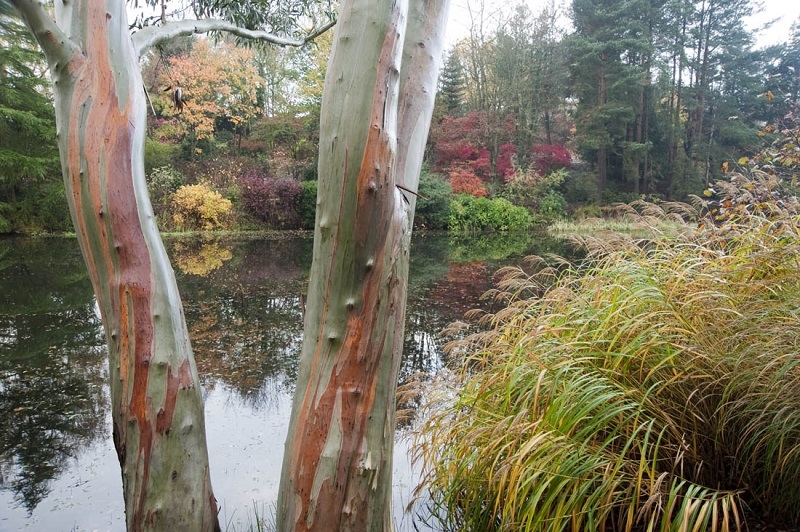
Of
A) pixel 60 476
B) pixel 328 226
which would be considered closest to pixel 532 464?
pixel 328 226

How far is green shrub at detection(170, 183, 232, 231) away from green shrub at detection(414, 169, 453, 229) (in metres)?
6.05

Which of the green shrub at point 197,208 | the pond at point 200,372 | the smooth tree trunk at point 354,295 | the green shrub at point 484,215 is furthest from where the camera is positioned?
the green shrub at point 484,215

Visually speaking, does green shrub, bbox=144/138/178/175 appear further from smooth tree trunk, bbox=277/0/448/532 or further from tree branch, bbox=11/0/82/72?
smooth tree trunk, bbox=277/0/448/532

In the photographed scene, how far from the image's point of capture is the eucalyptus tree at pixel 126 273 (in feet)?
5.46

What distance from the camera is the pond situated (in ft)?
8.28

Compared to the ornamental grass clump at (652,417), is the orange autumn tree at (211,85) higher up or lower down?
higher up

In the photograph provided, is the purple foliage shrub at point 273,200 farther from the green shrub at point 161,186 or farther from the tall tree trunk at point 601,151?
the tall tree trunk at point 601,151

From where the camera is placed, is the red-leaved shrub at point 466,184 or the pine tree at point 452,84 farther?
the pine tree at point 452,84

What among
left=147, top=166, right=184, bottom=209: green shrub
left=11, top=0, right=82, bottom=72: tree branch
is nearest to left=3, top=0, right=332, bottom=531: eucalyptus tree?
left=11, top=0, right=82, bottom=72: tree branch

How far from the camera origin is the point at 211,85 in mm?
17859

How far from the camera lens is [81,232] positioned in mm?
1747

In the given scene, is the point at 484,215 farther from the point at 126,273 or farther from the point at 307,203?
the point at 126,273

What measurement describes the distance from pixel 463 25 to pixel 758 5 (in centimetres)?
1161

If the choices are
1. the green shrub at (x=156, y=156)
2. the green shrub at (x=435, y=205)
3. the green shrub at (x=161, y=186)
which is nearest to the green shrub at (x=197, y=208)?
the green shrub at (x=161, y=186)
